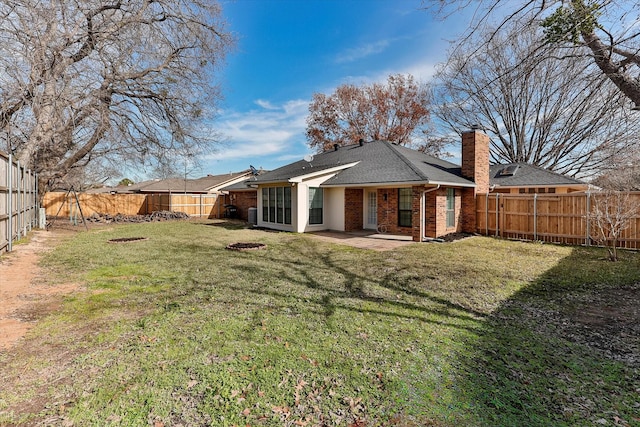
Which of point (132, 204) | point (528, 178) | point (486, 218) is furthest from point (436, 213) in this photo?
point (132, 204)

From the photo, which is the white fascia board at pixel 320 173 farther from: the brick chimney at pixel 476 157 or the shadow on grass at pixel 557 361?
the shadow on grass at pixel 557 361

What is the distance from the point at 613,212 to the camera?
9.25 meters

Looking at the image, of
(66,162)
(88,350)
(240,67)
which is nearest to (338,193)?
(240,67)

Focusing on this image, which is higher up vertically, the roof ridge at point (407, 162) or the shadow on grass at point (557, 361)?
the roof ridge at point (407, 162)

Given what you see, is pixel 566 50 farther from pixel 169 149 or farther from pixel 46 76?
pixel 169 149

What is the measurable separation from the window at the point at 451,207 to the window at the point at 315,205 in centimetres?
563

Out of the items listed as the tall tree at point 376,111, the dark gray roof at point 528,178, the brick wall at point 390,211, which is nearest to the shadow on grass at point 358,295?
the brick wall at point 390,211

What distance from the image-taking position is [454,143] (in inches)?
1050

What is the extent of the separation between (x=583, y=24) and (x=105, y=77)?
1535 centimetres

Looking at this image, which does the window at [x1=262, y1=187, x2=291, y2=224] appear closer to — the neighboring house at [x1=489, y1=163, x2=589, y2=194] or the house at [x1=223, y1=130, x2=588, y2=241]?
the house at [x1=223, y1=130, x2=588, y2=241]

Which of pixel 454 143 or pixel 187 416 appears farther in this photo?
pixel 454 143

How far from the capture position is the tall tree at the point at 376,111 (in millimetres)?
28406

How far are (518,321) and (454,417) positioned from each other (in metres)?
2.60

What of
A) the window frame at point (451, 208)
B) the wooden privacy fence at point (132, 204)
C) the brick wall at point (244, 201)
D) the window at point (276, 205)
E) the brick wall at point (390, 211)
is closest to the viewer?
the window frame at point (451, 208)
